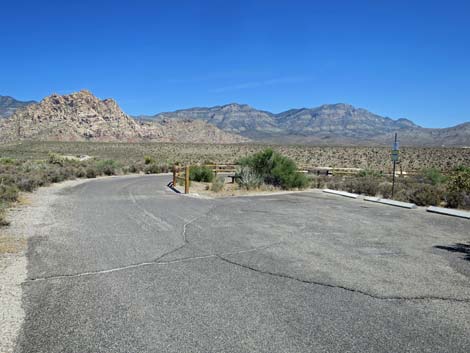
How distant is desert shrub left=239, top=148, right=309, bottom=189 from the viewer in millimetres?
23156

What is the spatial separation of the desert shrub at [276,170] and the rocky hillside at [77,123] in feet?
418

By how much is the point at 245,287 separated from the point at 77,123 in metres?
168

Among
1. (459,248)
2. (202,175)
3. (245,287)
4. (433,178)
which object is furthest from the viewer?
(202,175)

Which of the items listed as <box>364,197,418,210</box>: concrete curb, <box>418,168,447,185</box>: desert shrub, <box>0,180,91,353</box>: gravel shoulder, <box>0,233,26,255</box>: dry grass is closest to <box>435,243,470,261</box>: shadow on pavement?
<box>364,197,418,210</box>: concrete curb

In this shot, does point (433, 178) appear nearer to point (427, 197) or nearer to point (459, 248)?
point (427, 197)

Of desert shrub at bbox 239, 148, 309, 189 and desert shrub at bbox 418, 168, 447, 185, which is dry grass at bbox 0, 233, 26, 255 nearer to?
desert shrub at bbox 239, 148, 309, 189

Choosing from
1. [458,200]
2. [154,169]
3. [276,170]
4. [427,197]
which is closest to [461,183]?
[458,200]

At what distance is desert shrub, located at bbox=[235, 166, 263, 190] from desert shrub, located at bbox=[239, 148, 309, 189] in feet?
1.55

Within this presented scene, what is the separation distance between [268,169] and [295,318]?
752 inches

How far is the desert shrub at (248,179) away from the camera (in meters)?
22.2

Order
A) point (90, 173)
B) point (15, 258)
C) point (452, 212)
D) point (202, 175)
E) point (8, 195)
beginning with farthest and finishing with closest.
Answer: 1. point (90, 173)
2. point (202, 175)
3. point (8, 195)
4. point (452, 212)
5. point (15, 258)

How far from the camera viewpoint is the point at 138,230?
34.2 feet

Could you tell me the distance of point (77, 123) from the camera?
161625 millimetres

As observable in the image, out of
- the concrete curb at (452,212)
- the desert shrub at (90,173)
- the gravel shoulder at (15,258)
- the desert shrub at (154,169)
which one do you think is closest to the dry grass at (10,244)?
the gravel shoulder at (15,258)
